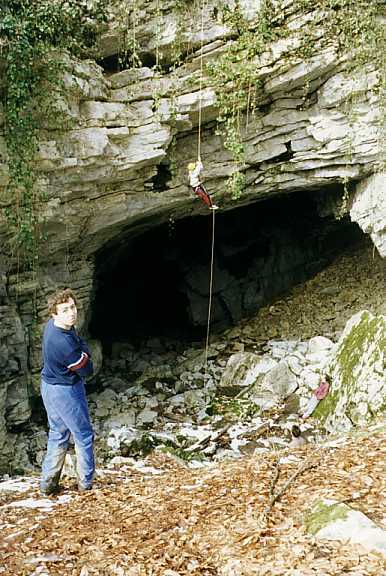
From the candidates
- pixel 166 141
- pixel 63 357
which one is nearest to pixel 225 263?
pixel 166 141

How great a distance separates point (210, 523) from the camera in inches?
135

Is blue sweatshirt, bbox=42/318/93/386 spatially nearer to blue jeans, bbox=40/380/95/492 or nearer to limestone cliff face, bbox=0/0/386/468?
blue jeans, bbox=40/380/95/492

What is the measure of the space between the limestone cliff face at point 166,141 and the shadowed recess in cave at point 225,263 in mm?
3501

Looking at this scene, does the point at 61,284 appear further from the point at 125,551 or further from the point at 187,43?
the point at 125,551

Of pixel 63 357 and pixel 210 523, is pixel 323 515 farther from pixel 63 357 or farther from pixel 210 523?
pixel 63 357

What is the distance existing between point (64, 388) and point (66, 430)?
15.3 inches

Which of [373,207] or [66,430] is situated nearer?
[66,430]

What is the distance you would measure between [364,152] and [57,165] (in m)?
4.30

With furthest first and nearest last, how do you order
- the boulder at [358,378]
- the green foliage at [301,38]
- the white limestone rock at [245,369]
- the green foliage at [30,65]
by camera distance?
the white limestone rock at [245,369], the green foliage at [301,38], the boulder at [358,378], the green foliage at [30,65]

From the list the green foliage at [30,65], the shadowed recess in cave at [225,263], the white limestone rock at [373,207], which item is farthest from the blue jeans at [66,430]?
the shadowed recess in cave at [225,263]

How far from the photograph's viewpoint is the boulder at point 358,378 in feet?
21.7

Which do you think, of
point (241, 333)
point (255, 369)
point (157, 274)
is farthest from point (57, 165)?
point (157, 274)

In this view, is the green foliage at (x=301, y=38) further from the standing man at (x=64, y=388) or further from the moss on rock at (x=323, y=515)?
the moss on rock at (x=323, y=515)

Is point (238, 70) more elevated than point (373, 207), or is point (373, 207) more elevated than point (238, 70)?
point (238, 70)
